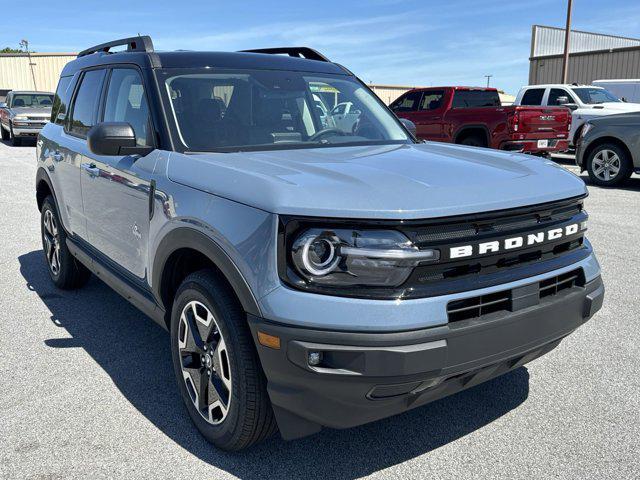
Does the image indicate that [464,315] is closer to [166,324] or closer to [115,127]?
[166,324]

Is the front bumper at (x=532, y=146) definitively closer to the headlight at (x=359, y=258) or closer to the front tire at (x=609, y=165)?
the front tire at (x=609, y=165)

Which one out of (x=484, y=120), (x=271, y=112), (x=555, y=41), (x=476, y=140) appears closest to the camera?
(x=271, y=112)

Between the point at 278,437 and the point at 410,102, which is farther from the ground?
the point at 410,102

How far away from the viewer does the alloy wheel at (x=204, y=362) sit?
8.98 feet

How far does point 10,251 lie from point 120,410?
427 centimetres

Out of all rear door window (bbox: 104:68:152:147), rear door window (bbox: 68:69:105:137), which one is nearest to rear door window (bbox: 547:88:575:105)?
rear door window (bbox: 68:69:105:137)

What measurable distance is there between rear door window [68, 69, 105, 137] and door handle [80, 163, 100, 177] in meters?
0.35

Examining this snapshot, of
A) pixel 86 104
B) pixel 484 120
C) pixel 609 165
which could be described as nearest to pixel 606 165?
pixel 609 165

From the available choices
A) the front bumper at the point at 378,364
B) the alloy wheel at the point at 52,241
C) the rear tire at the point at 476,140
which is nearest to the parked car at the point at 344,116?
the front bumper at the point at 378,364

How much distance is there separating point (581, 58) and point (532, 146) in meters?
21.1

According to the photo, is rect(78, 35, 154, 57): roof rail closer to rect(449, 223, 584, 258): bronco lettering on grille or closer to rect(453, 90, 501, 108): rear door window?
rect(449, 223, 584, 258): bronco lettering on grille

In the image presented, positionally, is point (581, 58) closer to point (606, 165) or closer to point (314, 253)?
point (606, 165)

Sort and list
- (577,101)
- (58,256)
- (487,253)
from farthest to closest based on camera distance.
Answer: (577,101)
(58,256)
(487,253)

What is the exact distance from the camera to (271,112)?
3648 millimetres
